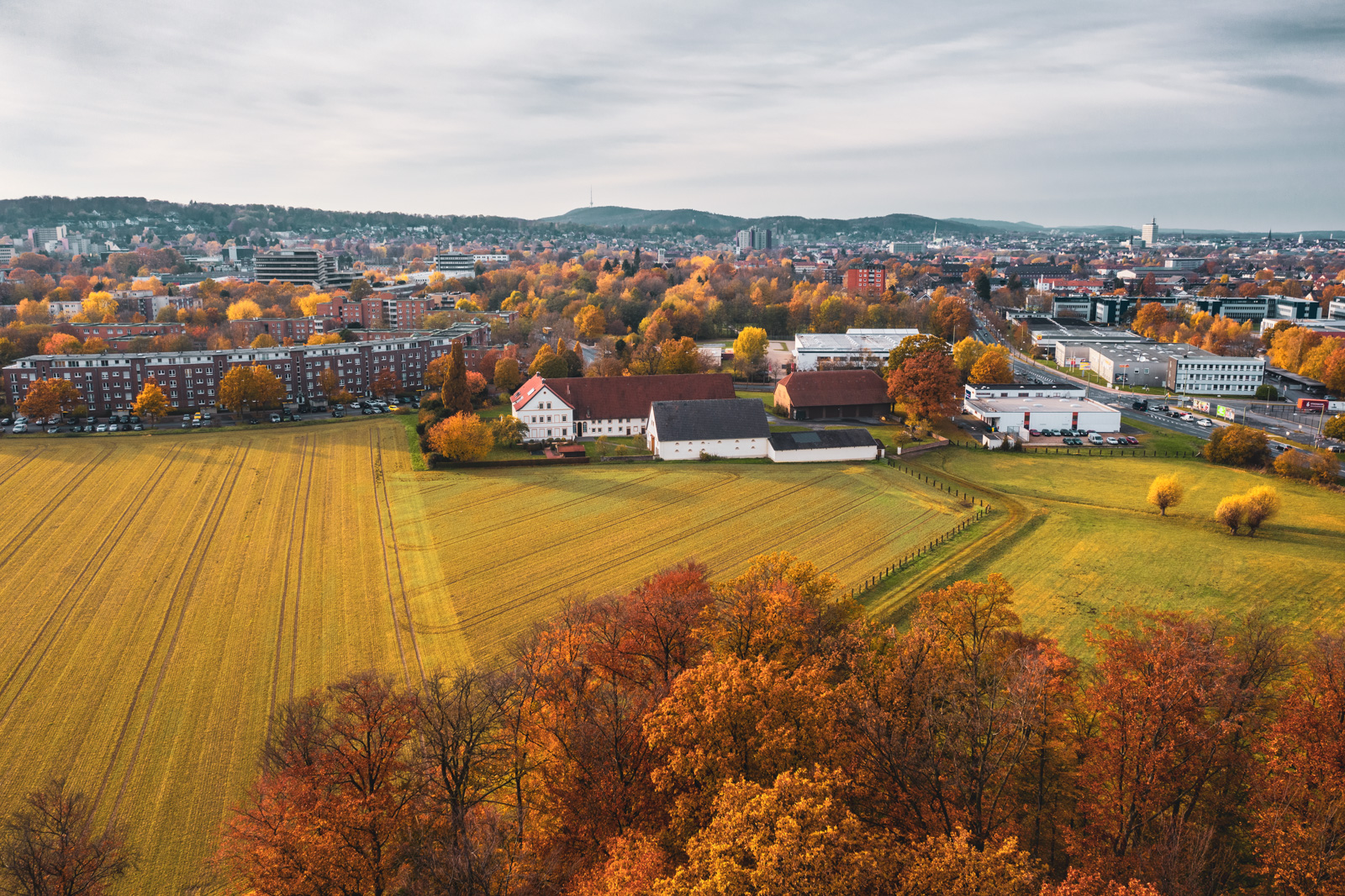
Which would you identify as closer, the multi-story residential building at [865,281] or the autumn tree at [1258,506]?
the autumn tree at [1258,506]

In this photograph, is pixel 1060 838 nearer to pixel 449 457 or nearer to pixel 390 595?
pixel 390 595

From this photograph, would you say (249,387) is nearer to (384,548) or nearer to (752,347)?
(384,548)

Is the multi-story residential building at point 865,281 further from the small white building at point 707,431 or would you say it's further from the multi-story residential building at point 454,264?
the small white building at point 707,431

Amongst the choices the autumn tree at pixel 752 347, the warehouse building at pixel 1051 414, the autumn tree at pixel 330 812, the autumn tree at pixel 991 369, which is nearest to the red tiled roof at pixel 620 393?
the warehouse building at pixel 1051 414

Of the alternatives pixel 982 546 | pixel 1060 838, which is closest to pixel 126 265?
pixel 982 546

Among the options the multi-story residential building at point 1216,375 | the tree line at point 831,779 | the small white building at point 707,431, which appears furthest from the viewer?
the multi-story residential building at point 1216,375

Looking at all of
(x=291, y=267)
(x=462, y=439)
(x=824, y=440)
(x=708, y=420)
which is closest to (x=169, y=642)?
(x=462, y=439)

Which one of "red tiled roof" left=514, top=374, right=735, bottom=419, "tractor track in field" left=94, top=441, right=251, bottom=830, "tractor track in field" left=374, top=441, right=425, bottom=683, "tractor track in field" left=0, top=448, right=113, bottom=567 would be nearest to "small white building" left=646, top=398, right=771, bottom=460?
"red tiled roof" left=514, top=374, right=735, bottom=419
